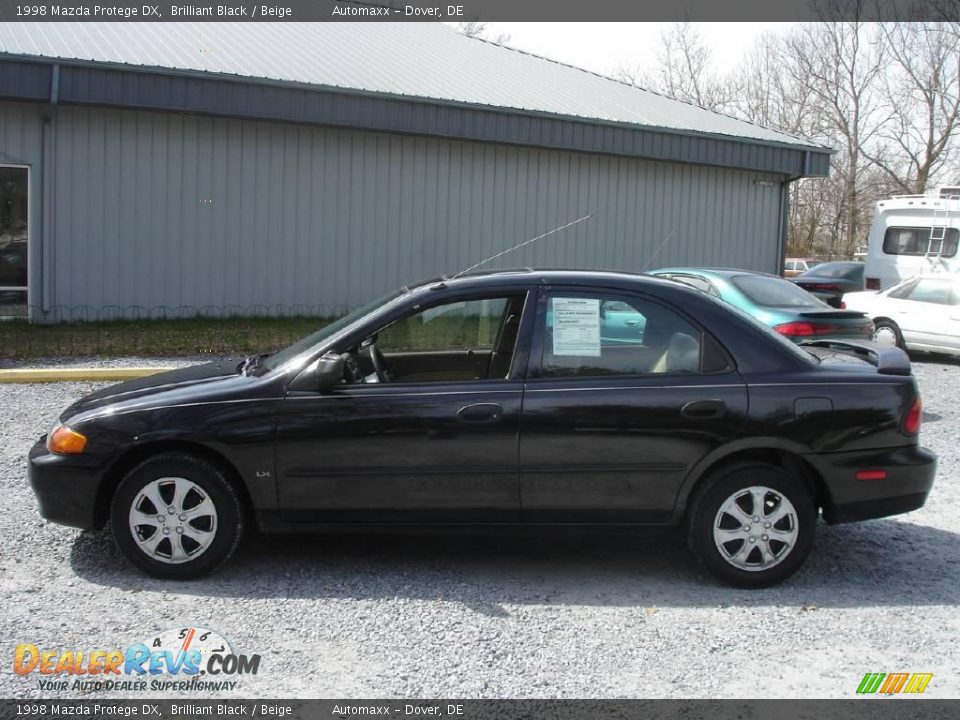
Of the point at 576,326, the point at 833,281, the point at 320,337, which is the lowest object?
the point at 320,337

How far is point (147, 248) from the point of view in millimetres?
13727

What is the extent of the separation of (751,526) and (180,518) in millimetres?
2788

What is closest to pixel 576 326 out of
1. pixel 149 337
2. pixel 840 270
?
pixel 149 337

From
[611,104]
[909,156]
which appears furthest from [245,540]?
[909,156]

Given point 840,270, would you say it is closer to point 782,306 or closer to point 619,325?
point 782,306

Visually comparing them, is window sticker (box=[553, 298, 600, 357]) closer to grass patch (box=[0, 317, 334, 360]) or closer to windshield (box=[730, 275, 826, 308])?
windshield (box=[730, 275, 826, 308])

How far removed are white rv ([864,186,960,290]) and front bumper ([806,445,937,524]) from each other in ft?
44.4

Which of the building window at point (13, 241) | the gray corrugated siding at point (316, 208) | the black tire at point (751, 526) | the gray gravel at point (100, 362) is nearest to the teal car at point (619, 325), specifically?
the black tire at point (751, 526)

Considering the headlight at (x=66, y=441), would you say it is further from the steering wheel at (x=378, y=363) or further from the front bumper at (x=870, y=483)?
the front bumper at (x=870, y=483)

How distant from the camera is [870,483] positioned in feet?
15.6

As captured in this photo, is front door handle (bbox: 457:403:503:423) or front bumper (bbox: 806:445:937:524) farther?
front bumper (bbox: 806:445:937:524)

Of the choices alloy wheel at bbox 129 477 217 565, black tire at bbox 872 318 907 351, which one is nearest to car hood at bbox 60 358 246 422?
alloy wheel at bbox 129 477 217 565

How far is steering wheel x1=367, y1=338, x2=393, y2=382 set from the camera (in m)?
4.91

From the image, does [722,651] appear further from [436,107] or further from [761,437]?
[436,107]
